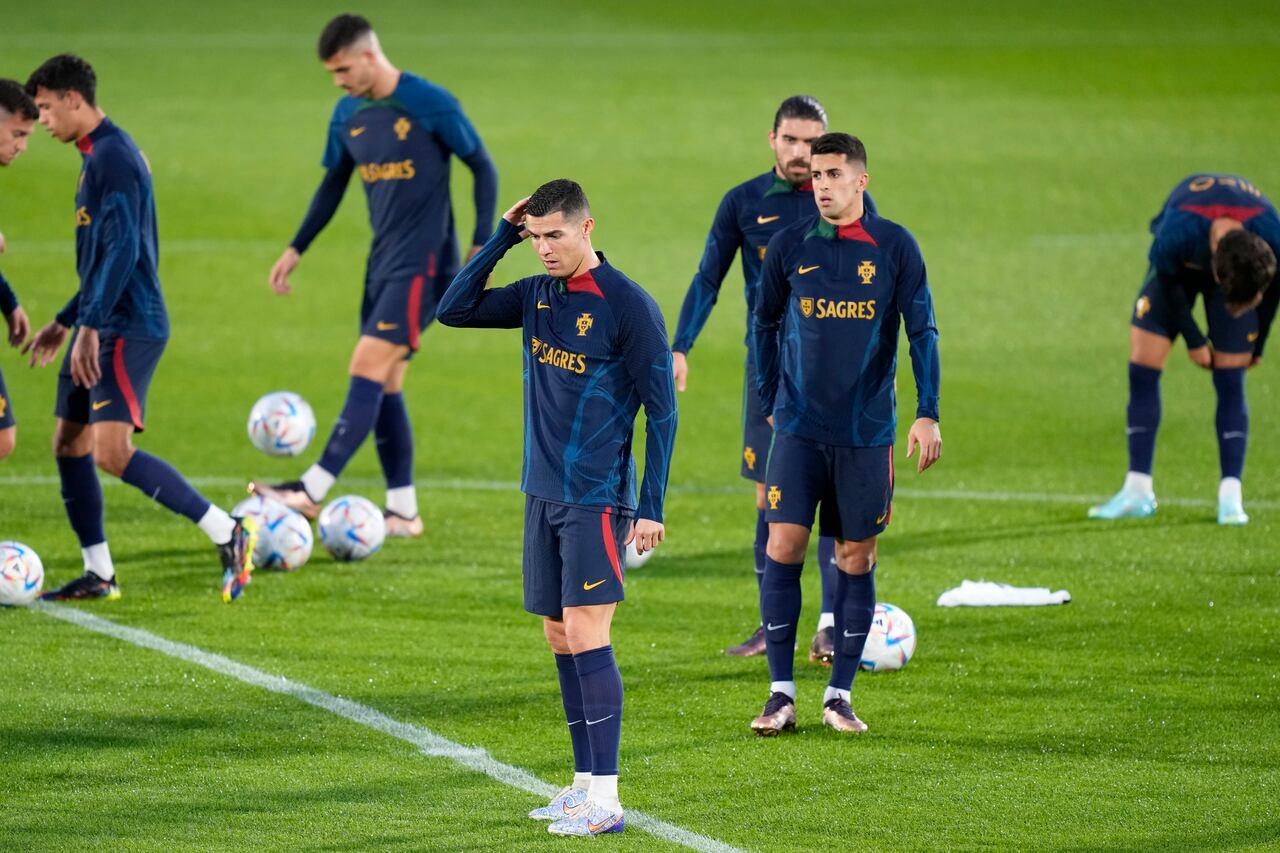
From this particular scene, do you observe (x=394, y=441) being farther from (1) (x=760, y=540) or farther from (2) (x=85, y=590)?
(1) (x=760, y=540)

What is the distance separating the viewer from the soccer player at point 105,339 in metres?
8.92

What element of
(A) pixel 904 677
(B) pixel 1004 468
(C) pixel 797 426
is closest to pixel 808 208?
(C) pixel 797 426

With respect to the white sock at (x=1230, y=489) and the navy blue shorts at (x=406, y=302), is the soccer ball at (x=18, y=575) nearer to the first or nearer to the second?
the navy blue shorts at (x=406, y=302)

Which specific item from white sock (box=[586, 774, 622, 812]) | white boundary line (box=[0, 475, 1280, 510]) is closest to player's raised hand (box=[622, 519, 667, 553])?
white sock (box=[586, 774, 622, 812])

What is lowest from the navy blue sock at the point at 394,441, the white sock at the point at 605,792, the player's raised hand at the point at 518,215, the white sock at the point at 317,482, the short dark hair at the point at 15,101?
the white sock at the point at 605,792

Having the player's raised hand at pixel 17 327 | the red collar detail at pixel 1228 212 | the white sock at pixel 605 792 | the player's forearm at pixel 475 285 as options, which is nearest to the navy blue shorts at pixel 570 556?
the white sock at pixel 605 792

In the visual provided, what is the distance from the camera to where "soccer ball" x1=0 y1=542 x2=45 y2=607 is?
899cm

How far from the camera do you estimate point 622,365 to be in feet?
20.7

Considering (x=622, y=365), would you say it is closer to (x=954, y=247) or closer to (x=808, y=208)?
(x=808, y=208)

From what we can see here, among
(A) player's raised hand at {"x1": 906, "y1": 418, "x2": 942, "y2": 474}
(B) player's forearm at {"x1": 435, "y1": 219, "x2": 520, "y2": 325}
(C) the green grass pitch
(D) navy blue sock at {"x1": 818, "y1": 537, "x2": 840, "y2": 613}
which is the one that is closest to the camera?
(B) player's forearm at {"x1": 435, "y1": 219, "x2": 520, "y2": 325}

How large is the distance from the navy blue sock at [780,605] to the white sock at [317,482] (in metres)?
4.01

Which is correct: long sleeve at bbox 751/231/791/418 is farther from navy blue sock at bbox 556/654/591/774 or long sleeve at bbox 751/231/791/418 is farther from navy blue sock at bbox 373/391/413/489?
navy blue sock at bbox 373/391/413/489

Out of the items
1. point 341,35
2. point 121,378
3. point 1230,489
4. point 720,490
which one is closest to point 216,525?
point 121,378

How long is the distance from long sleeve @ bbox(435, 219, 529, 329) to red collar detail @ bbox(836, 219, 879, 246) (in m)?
1.49
